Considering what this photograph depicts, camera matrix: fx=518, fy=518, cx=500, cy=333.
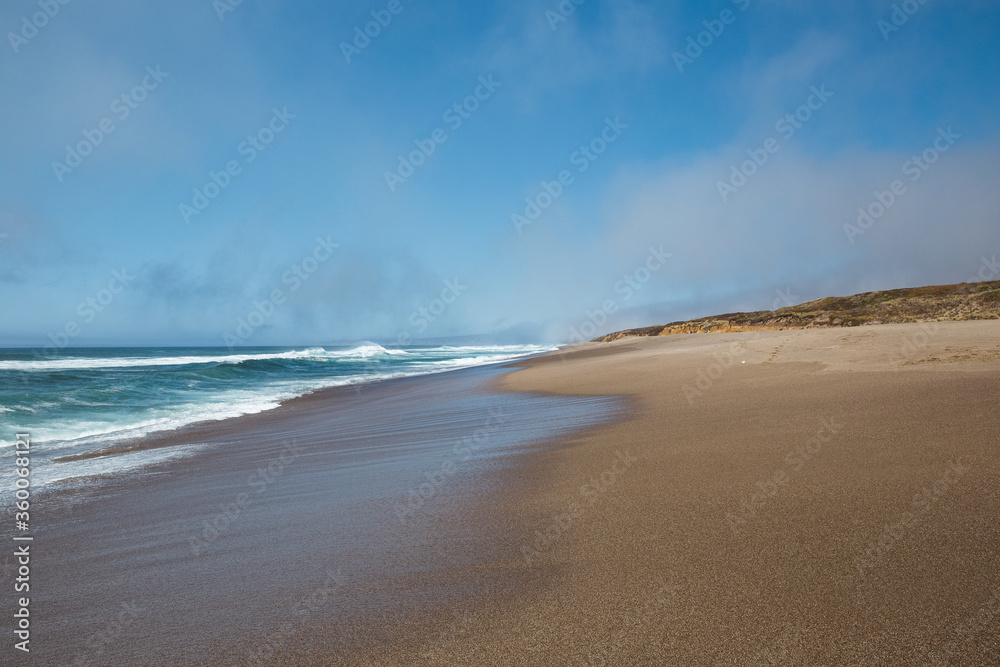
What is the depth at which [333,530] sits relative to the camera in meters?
3.80

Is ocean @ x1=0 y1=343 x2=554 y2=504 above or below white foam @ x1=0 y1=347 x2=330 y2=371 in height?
below

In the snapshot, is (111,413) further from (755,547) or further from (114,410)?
(755,547)

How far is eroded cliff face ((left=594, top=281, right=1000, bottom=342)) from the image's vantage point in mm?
27984

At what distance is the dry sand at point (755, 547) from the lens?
2076 millimetres

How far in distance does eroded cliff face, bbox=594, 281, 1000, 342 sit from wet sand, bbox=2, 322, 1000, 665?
28.3 m

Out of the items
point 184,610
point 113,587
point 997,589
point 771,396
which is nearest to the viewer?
point 997,589

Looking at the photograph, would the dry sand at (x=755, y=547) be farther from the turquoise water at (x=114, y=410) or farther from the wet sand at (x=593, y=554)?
the turquoise water at (x=114, y=410)

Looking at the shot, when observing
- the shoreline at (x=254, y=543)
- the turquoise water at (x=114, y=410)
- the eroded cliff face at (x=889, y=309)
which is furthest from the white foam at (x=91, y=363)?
the eroded cliff face at (x=889, y=309)

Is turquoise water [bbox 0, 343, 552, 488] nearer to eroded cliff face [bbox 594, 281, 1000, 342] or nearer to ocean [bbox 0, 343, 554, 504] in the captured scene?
ocean [bbox 0, 343, 554, 504]

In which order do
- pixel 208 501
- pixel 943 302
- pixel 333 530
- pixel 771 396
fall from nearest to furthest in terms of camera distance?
pixel 333 530
pixel 208 501
pixel 771 396
pixel 943 302

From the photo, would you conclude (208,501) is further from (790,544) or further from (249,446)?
(790,544)

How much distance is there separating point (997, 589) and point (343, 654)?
112 inches

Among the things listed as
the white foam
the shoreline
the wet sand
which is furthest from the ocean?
the white foam

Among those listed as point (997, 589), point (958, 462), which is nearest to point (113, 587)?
point (997, 589)
